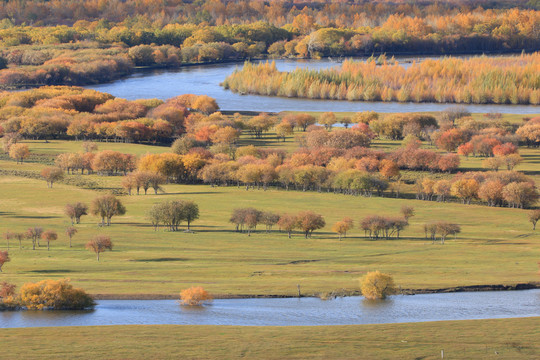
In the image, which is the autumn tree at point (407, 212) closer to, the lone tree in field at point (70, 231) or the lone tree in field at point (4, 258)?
the lone tree in field at point (70, 231)

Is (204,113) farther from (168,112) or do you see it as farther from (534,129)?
(534,129)

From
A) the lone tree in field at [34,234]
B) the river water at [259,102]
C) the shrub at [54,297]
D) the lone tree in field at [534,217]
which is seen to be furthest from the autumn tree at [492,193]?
the river water at [259,102]

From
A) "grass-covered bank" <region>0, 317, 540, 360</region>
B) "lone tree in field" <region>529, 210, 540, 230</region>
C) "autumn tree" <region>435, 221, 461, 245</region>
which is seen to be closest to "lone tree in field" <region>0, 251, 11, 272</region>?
"grass-covered bank" <region>0, 317, 540, 360</region>

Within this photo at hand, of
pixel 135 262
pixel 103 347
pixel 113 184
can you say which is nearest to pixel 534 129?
pixel 113 184

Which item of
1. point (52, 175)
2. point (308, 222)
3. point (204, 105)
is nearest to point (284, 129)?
point (204, 105)

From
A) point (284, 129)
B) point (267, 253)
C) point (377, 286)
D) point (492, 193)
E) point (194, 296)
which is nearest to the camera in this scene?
point (194, 296)

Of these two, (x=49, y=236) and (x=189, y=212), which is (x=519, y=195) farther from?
(x=49, y=236)
